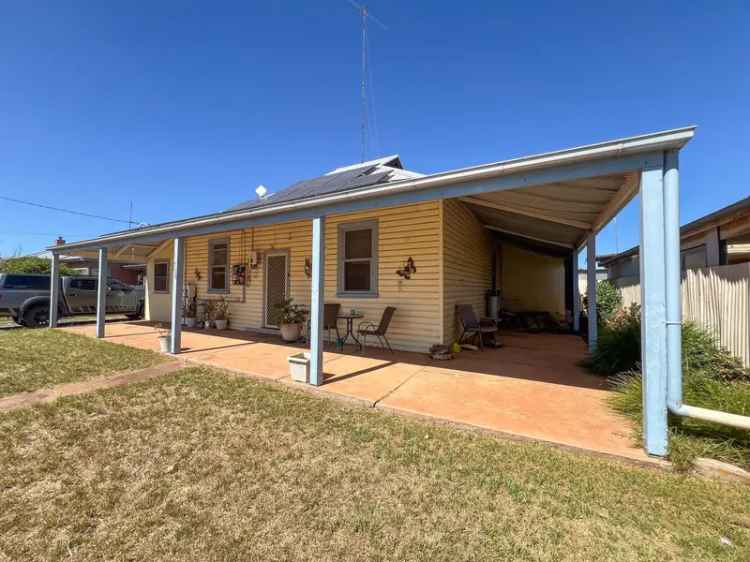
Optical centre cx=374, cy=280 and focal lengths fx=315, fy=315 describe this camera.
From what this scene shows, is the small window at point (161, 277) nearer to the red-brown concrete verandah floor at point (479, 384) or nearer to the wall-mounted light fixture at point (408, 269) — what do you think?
the red-brown concrete verandah floor at point (479, 384)

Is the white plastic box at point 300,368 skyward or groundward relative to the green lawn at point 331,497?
skyward

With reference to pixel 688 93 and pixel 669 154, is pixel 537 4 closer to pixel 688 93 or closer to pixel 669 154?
pixel 688 93

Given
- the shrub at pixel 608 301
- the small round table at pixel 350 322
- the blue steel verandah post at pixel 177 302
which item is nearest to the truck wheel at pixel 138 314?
the blue steel verandah post at pixel 177 302

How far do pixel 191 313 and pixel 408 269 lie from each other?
758cm

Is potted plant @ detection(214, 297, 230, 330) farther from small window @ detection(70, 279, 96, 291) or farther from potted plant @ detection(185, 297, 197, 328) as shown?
small window @ detection(70, 279, 96, 291)

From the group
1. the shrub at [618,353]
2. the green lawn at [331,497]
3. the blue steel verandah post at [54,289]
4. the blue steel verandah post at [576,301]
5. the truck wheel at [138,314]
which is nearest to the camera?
the green lawn at [331,497]

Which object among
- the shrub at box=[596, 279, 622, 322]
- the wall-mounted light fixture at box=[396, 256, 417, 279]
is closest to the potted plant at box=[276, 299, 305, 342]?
the wall-mounted light fixture at box=[396, 256, 417, 279]

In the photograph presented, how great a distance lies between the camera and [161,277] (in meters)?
11.6

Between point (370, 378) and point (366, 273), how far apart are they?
3086 millimetres

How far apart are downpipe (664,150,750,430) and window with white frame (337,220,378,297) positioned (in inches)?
199

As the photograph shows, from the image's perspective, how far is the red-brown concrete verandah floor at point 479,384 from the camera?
306cm

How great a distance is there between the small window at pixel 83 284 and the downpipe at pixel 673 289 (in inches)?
598

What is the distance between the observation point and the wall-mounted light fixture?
21.5ft

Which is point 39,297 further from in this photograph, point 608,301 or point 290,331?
point 608,301
